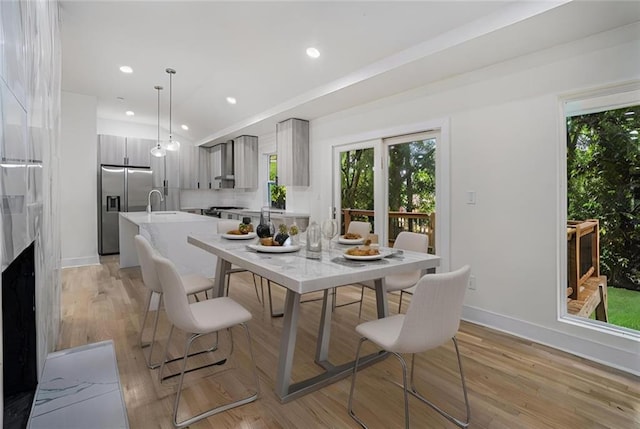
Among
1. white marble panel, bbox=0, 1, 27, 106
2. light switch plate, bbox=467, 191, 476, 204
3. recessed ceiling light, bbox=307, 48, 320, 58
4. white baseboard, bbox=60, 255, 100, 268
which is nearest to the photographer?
white marble panel, bbox=0, 1, 27, 106

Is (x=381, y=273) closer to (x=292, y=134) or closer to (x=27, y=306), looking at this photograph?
(x=27, y=306)

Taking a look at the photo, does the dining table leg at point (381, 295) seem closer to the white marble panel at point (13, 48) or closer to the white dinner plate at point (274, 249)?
the white dinner plate at point (274, 249)

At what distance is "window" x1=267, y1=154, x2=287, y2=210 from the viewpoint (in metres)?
6.34

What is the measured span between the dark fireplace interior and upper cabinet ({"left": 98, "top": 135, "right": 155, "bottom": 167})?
18.8 ft

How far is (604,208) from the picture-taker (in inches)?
98.6

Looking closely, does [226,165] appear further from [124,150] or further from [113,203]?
[113,203]

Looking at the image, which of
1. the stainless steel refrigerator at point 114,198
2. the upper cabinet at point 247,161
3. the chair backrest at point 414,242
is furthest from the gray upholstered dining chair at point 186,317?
the stainless steel refrigerator at point 114,198

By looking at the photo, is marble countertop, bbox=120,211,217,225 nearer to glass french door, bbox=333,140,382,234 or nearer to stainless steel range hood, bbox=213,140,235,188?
glass french door, bbox=333,140,382,234

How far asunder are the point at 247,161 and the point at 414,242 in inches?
182

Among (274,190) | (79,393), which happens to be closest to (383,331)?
(79,393)

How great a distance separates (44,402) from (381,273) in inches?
69.6

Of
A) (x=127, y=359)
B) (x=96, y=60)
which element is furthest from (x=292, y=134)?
(x=127, y=359)

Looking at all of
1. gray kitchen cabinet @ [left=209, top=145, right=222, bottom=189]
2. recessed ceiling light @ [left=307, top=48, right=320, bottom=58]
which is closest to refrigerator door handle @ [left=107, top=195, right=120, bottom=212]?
gray kitchen cabinet @ [left=209, top=145, right=222, bottom=189]

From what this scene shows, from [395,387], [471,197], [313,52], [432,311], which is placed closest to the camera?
[432,311]
